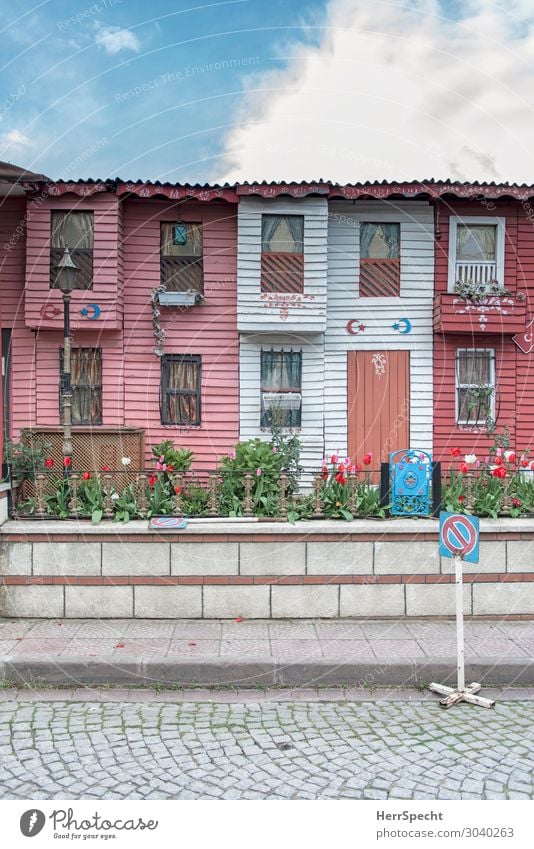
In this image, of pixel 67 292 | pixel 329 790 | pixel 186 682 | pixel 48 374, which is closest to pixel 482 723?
pixel 329 790

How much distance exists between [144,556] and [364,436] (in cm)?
739

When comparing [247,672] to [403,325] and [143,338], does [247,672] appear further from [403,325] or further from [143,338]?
[403,325]

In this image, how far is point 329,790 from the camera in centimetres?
431

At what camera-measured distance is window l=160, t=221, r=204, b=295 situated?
13711 mm

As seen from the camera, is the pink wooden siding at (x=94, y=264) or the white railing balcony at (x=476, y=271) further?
the white railing balcony at (x=476, y=271)

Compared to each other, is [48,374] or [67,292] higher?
[67,292]

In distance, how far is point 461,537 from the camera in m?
6.30

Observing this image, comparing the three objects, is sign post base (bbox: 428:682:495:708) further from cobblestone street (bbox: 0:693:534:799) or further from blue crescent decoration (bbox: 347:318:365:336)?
blue crescent decoration (bbox: 347:318:365:336)

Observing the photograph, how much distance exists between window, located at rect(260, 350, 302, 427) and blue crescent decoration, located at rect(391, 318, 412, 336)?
2.02 metres

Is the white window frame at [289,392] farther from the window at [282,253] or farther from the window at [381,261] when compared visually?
the window at [381,261]

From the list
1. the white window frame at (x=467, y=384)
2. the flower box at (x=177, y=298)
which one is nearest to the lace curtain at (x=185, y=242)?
the flower box at (x=177, y=298)

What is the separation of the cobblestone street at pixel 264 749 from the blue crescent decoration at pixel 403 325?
9055mm

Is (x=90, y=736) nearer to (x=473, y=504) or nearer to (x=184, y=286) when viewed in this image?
(x=473, y=504)

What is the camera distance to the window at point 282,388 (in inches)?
547
